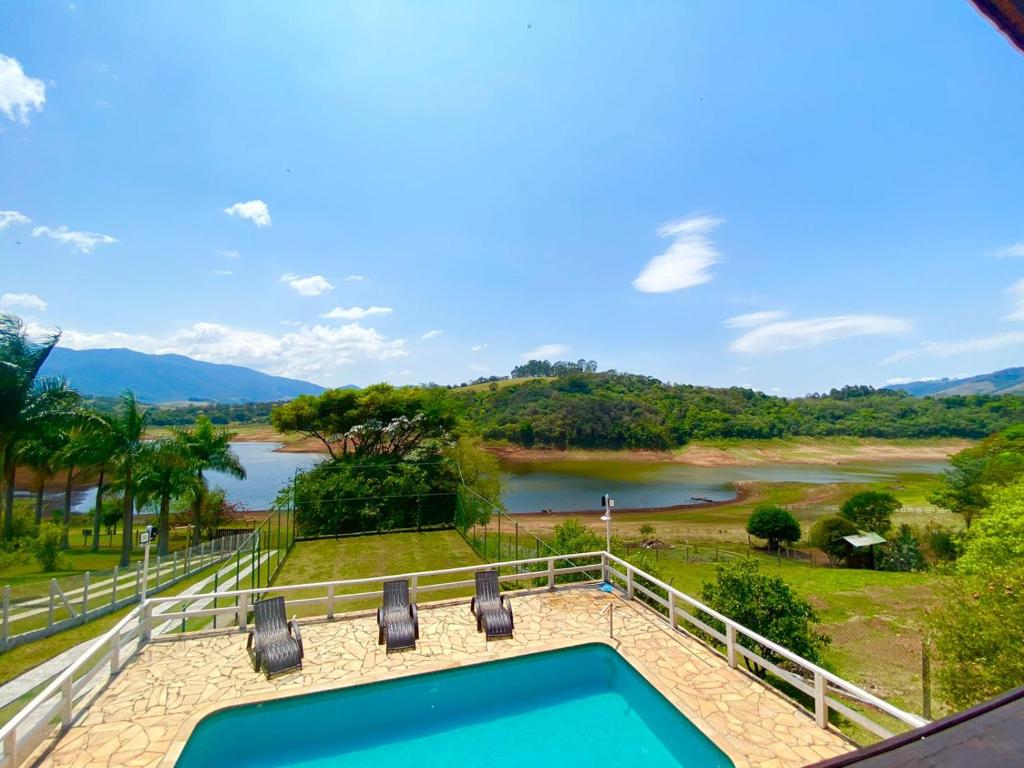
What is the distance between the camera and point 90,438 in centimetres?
2011

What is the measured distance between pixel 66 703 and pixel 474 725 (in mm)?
5298

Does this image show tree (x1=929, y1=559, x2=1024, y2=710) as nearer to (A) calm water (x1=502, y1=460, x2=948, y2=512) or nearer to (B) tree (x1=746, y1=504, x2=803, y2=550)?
(B) tree (x1=746, y1=504, x2=803, y2=550)

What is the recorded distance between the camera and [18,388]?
51.3 ft

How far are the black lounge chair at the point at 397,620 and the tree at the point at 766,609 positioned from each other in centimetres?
672

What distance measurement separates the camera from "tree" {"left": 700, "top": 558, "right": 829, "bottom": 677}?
33.6 ft

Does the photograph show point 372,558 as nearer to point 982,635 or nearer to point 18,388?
point 18,388

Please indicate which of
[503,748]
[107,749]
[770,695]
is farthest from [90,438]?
[770,695]

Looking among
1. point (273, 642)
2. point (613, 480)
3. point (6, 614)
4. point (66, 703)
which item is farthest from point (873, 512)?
point (6, 614)

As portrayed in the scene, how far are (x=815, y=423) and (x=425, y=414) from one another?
97.8m

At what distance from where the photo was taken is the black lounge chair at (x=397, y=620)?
838 centimetres

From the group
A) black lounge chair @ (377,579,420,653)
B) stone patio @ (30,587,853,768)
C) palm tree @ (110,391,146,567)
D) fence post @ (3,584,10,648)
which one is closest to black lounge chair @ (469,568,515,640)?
stone patio @ (30,587,853,768)

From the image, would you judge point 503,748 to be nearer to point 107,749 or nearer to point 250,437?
point 107,749

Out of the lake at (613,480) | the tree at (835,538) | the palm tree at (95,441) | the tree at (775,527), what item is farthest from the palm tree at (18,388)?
the tree at (835,538)

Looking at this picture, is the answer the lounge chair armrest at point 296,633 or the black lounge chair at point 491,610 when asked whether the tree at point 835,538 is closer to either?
the black lounge chair at point 491,610
